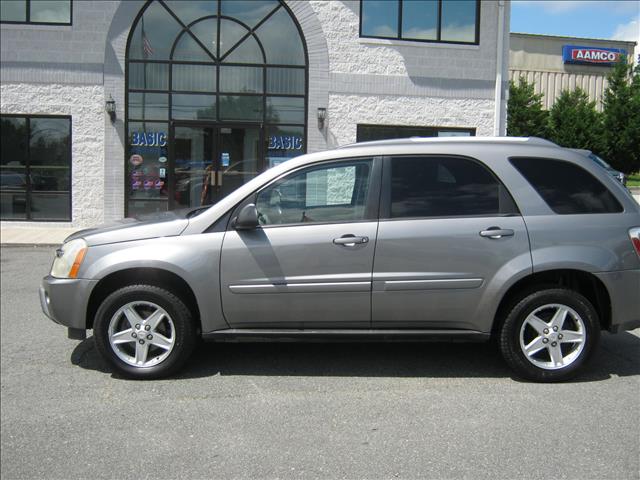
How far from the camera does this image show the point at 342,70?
14773mm

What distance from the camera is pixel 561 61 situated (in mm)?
43844

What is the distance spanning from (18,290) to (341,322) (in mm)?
5204

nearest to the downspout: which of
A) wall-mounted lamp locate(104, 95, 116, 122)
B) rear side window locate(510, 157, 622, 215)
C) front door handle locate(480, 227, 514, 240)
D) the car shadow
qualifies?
wall-mounted lamp locate(104, 95, 116, 122)

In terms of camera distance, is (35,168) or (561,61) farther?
(561,61)

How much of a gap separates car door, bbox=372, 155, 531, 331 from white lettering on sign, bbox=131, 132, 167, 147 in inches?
435

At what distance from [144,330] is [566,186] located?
133 inches

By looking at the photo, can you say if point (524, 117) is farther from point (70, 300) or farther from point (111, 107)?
point (70, 300)

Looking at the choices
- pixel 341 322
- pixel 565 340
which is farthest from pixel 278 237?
pixel 565 340

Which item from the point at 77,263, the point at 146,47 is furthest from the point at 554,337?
the point at 146,47

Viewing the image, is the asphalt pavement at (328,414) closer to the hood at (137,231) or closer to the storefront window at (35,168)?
the hood at (137,231)

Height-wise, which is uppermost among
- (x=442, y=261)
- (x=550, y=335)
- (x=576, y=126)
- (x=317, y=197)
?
(x=576, y=126)

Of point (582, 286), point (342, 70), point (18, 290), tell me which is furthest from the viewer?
point (342, 70)

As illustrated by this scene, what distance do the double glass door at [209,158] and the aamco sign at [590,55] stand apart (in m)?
Result: 35.5

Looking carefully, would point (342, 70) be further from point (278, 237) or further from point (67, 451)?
point (67, 451)
